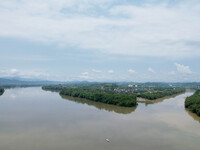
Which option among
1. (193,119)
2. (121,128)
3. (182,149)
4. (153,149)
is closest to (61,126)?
(121,128)

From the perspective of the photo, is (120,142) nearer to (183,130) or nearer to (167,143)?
(167,143)

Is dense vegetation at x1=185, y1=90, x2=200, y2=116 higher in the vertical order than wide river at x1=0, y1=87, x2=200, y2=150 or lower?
higher

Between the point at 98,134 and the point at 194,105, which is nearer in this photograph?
the point at 98,134

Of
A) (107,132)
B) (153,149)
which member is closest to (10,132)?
(107,132)

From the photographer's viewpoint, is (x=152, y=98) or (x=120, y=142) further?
(x=152, y=98)

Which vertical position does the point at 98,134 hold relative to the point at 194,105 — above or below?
below

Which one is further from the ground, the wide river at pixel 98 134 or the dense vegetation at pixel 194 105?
the dense vegetation at pixel 194 105

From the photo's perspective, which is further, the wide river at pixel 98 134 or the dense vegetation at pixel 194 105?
the dense vegetation at pixel 194 105

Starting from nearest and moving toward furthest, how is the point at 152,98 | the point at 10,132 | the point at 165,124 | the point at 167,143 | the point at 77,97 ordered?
the point at 167,143
the point at 10,132
the point at 165,124
the point at 152,98
the point at 77,97

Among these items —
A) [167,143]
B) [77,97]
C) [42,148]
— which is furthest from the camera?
[77,97]
